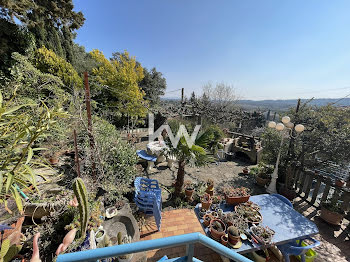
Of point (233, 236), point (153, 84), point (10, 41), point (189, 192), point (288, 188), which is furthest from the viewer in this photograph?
point (153, 84)

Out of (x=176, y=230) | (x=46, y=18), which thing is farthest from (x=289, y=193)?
(x=46, y=18)

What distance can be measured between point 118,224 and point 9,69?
7.18 metres

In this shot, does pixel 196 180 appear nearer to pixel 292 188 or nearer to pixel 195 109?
Answer: pixel 292 188

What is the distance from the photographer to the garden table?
2268 mm

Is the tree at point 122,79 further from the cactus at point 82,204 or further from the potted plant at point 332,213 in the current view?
the potted plant at point 332,213

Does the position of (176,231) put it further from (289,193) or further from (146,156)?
(289,193)

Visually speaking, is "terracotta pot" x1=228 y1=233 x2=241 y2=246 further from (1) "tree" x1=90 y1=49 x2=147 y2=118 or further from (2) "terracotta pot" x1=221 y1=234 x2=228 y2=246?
(1) "tree" x1=90 y1=49 x2=147 y2=118

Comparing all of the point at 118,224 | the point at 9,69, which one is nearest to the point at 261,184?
the point at 118,224

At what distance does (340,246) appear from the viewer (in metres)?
3.17

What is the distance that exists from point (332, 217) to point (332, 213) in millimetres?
118

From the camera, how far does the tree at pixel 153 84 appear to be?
1527cm

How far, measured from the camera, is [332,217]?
11.9 ft

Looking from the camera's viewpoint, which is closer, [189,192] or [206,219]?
[206,219]

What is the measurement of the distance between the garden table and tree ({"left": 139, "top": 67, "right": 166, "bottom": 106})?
43.4ft
